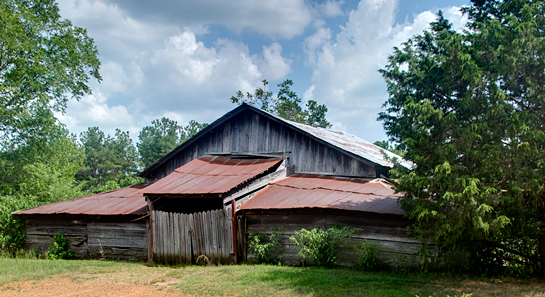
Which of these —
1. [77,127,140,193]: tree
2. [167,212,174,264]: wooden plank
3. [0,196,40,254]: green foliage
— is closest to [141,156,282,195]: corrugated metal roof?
[167,212,174,264]: wooden plank

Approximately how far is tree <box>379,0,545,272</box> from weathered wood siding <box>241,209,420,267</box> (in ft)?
3.88

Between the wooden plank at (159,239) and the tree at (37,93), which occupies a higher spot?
the tree at (37,93)

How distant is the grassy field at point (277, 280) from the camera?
8828mm

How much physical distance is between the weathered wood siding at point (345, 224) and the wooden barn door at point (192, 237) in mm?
796

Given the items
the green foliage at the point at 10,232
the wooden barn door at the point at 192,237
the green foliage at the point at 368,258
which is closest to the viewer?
the green foliage at the point at 368,258

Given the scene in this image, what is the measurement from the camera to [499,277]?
994cm

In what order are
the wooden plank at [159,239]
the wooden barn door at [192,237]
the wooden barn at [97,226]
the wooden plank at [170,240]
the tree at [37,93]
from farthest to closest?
the tree at [37,93], the wooden barn at [97,226], the wooden plank at [159,239], the wooden plank at [170,240], the wooden barn door at [192,237]

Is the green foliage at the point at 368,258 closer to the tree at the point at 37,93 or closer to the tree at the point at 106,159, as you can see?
the tree at the point at 37,93

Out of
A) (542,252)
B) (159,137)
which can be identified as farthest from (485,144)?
(159,137)

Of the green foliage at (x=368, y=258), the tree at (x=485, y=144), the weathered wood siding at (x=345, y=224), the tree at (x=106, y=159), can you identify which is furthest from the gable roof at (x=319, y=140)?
the tree at (x=106, y=159)

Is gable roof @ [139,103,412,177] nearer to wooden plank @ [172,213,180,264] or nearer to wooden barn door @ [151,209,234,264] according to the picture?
wooden barn door @ [151,209,234,264]

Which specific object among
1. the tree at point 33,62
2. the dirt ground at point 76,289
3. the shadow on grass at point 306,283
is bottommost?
the dirt ground at point 76,289

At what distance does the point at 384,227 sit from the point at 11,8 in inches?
1079

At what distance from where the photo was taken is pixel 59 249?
1672cm
